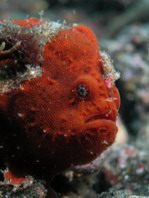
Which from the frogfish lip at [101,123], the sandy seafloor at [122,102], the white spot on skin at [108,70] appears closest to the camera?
the frogfish lip at [101,123]

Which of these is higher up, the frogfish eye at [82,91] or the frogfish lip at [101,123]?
the frogfish eye at [82,91]

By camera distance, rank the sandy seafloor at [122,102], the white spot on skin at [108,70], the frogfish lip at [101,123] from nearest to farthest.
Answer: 1. the frogfish lip at [101,123]
2. the white spot on skin at [108,70]
3. the sandy seafloor at [122,102]

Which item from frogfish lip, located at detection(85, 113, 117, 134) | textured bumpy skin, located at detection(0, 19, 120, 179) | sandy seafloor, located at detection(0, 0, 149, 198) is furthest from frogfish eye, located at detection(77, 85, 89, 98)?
sandy seafloor, located at detection(0, 0, 149, 198)

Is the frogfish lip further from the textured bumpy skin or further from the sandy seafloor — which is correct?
the sandy seafloor

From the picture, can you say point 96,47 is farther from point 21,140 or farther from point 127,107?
point 127,107

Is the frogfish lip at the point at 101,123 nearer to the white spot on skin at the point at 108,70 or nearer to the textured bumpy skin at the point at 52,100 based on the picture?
the textured bumpy skin at the point at 52,100

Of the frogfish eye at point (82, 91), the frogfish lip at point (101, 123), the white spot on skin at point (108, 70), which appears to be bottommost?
the frogfish lip at point (101, 123)

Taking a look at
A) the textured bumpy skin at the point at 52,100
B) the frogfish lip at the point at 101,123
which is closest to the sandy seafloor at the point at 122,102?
the textured bumpy skin at the point at 52,100

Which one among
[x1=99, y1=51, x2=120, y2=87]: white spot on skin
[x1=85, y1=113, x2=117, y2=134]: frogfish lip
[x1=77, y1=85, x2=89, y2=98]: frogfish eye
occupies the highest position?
[x1=99, y1=51, x2=120, y2=87]: white spot on skin
